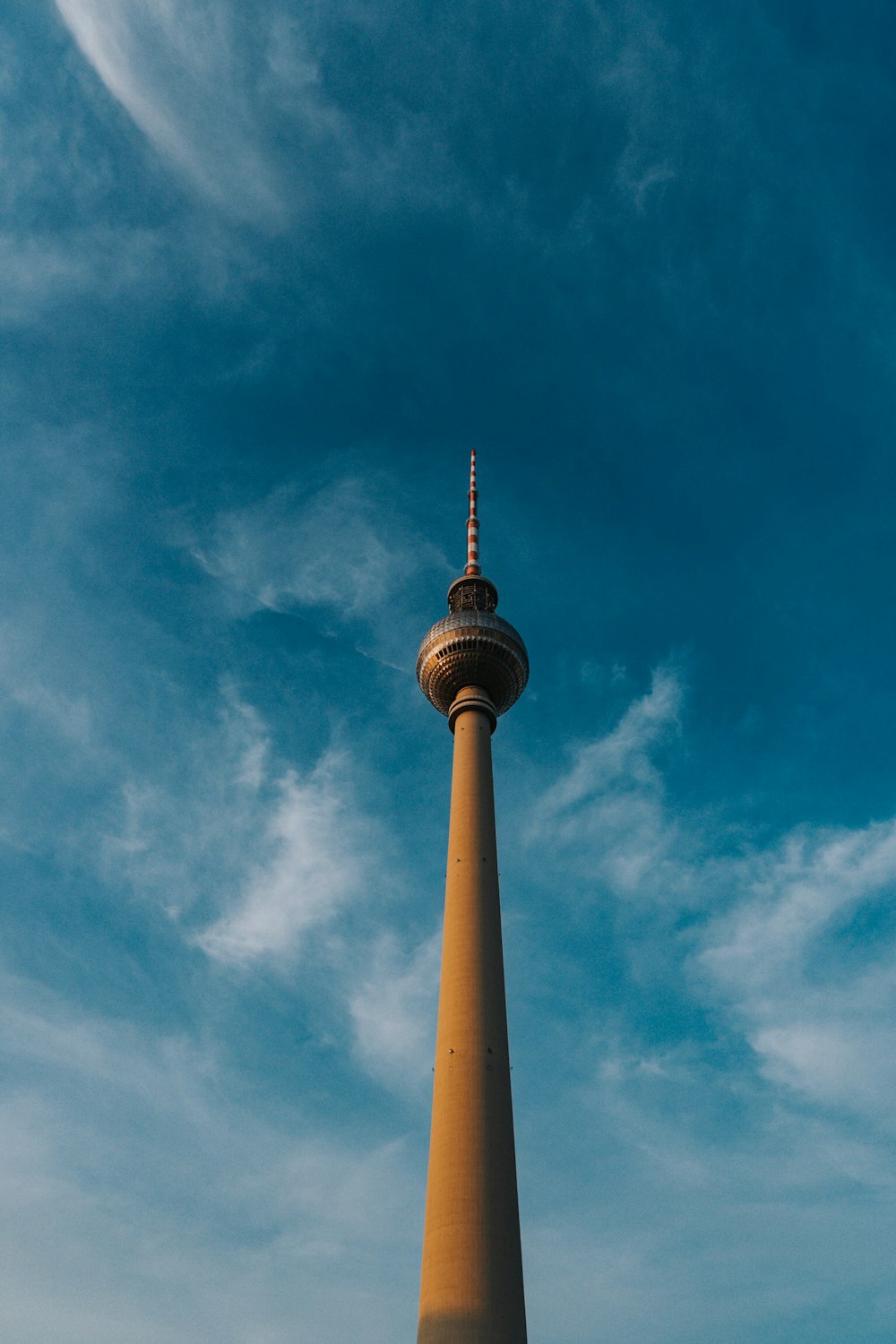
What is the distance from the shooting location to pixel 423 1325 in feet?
164

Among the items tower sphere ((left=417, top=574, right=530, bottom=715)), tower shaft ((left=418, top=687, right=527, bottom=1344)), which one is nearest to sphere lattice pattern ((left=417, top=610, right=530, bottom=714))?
tower sphere ((left=417, top=574, right=530, bottom=715))

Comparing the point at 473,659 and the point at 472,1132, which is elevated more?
the point at 473,659

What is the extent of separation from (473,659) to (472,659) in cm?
8

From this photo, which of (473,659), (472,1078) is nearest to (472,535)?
(473,659)

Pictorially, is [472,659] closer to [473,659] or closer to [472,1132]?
[473,659]

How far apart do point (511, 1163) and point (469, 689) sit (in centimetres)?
4068

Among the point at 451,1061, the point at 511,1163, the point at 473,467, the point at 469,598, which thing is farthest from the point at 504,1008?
the point at 473,467

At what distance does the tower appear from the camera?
49.7m

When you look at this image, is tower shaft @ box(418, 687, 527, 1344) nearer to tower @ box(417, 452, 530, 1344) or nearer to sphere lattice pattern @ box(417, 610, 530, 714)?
tower @ box(417, 452, 530, 1344)

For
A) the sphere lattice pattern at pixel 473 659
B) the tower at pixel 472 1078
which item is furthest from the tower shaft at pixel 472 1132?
the sphere lattice pattern at pixel 473 659

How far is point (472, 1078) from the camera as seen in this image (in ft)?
189

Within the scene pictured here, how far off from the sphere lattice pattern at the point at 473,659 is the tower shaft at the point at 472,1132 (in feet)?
53.1

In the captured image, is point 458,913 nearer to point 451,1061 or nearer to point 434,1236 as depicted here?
point 451,1061

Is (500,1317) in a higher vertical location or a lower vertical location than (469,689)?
lower
